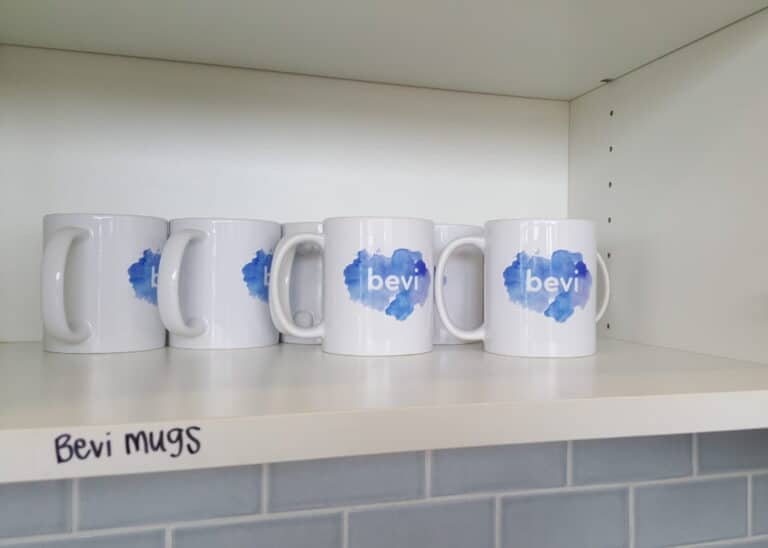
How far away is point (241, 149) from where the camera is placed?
64 cm

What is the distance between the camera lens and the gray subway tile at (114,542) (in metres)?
0.59

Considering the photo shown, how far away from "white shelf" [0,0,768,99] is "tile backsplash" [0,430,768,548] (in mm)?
383

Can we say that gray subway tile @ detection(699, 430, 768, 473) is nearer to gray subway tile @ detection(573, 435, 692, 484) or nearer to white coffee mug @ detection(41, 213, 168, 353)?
gray subway tile @ detection(573, 435, 692, 484)

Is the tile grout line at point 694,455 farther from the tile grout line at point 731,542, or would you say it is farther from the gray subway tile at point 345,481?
the gray subway tile at point 345,481

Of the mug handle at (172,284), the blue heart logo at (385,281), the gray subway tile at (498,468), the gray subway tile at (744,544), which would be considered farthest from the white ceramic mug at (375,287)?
the gray subway tile at (744,544)

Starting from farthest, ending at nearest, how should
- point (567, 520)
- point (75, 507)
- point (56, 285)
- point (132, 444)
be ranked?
1. point (567, 520)
2. point (75, 507)
3. point (56, 285)
4. point (132, 444)

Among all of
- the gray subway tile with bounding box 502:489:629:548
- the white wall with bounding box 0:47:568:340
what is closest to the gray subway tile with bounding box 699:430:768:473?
the gray subway tile with bounding box 502:489:629:548

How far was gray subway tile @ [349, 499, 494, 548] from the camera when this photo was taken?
66cm

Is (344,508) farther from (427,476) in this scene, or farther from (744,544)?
(744,544)

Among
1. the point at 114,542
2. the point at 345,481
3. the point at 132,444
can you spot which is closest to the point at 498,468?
the point at 345,481

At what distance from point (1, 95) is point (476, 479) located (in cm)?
58

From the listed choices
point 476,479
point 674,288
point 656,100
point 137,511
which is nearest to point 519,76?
point 656,100

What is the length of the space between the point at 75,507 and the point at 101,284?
0.22 meters

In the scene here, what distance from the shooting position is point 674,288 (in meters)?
0.57
